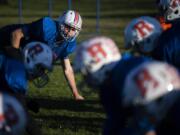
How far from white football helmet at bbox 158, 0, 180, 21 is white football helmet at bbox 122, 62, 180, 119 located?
8.44ft

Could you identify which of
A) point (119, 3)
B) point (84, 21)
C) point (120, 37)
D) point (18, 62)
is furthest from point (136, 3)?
point (18, 62)

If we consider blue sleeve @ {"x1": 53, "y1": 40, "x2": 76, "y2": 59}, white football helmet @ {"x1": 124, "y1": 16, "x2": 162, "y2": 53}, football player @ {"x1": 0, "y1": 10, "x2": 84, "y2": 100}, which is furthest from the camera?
blue sleeve @ {"x1": 53, "y1": 40, "x2": 76, "y2": 59}

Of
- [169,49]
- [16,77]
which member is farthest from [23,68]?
[169,49]

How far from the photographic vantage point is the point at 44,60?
5195 mm

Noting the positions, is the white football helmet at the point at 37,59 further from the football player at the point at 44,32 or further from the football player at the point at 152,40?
the football player at the point at 44,32

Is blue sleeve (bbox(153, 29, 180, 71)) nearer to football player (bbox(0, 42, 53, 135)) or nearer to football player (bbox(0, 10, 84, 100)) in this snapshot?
football player (bbox(0, 42, 53, 135))

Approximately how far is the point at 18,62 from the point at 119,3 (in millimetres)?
23052

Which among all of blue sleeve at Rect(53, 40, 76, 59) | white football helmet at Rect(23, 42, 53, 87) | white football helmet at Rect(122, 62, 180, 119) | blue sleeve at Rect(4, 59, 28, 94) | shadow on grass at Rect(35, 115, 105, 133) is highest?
white football helmet at Rect(122, 62, 180, 119)

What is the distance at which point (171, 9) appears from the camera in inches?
249

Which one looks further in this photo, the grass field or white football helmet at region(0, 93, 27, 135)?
the grass field

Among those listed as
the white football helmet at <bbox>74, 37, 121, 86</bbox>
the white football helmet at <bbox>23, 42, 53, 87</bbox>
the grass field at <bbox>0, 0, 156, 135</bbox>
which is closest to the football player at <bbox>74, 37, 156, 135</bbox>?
the white football helmet at <bbox>74, 37, 121, 86</bbox>

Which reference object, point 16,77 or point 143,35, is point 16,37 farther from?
point 143,35

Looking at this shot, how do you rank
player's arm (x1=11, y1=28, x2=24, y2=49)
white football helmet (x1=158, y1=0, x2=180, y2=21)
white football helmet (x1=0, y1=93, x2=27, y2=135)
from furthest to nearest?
player's arm (x1=11, y1=28, x2=24, y2=49) < white football helmet (x1=158, y1=0, x2=180, y2=21) < white football helmet (x1=0, y1=93, x2=27, y2=135)

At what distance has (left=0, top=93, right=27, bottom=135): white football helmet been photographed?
3.87 m
